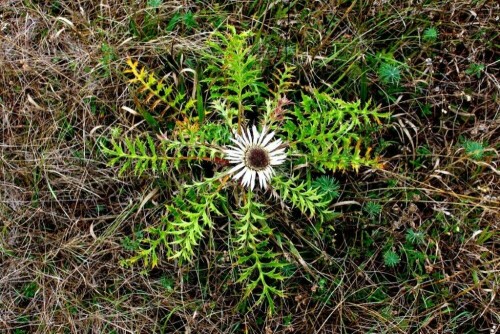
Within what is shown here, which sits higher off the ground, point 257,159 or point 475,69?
point 475,69

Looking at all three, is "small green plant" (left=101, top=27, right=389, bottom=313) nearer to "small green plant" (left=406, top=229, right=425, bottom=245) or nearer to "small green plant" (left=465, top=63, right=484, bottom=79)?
"small green plant" (left=406, top=229, right=425, bottom=245)

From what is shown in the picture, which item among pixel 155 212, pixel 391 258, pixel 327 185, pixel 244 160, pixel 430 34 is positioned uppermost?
pixel 430 34

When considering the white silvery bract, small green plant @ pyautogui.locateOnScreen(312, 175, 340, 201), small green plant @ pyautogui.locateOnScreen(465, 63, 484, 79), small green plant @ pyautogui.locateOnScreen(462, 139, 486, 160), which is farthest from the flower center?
small green plant @ pyautogui.locateOnScreen(465, 63, 484, 79)

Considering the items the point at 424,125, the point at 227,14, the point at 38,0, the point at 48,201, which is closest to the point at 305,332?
the point at 424,125

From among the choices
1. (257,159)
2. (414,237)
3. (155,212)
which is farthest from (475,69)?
(155,212)

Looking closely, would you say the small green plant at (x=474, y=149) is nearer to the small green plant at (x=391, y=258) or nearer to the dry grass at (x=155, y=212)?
the dry grass at (x=155, y=212)

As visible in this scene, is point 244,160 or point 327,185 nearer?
point 244,160

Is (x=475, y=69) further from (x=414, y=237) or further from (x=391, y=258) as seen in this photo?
(x=391, y=258)
